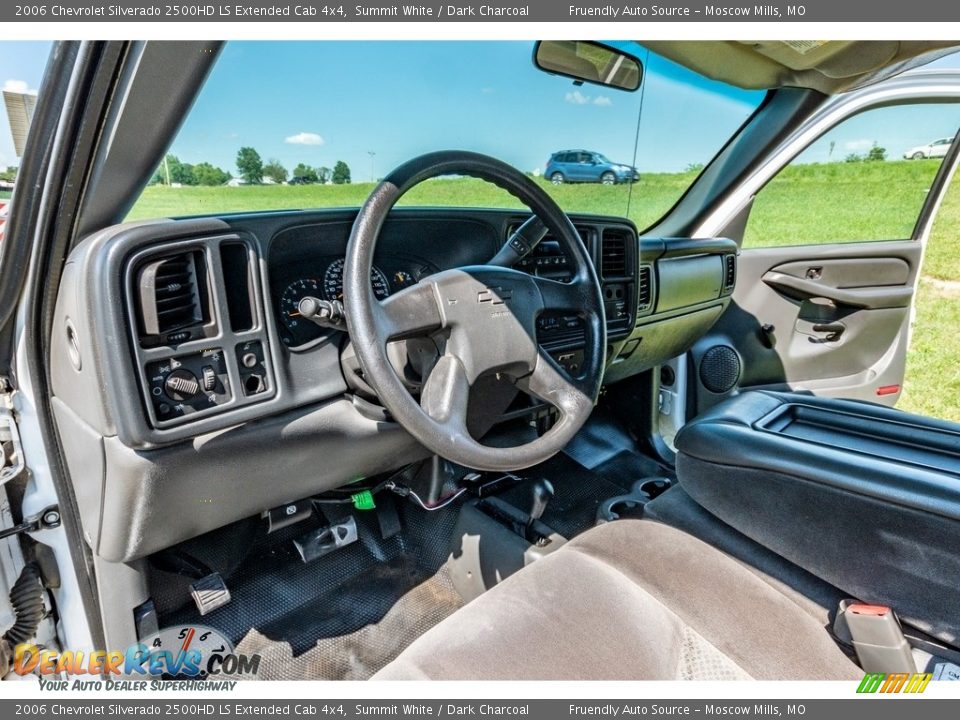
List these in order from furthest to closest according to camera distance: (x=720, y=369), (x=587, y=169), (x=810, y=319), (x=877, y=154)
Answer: (x=877, y=154), (x=810, y=319), (x=720, y=369), (x=587, y=169)

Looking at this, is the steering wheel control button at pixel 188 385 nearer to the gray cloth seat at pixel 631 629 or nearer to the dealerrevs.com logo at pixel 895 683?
the gray cloth seat at pixel 631 629

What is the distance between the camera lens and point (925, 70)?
236 centimetres

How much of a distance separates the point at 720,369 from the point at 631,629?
72.9 inches

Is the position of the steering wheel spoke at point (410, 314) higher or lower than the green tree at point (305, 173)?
lower

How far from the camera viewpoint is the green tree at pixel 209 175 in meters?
1.29

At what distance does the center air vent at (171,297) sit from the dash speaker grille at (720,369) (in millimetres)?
2169

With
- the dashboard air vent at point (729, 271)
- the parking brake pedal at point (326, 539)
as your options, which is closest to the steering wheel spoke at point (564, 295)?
the parking brake pedal at point (326, 539)

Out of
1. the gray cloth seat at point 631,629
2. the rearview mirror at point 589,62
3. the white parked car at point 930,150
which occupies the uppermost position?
the rearview mirror at point 589,62

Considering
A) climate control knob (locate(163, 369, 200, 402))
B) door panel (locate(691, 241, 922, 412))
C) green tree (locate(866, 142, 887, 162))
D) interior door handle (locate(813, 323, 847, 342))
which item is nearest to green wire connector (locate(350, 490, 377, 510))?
climate control knob (locate(163, 369, 200, 402))

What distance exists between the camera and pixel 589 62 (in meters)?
1.79

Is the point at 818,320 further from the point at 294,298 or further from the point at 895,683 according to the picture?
the point at 294,298

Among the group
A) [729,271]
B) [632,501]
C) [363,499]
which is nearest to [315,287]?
[363,499]

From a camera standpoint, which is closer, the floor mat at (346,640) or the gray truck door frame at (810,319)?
the floor mat at (346,640)
